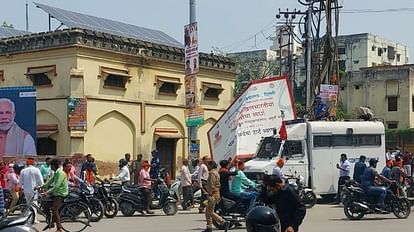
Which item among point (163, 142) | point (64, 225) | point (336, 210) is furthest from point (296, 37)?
point (64, 225)

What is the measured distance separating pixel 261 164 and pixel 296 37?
25551 mm

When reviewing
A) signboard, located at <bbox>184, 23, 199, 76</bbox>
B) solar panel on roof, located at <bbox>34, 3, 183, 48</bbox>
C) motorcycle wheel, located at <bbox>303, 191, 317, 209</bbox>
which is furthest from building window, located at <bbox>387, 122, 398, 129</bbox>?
signboard, located at <bbox>184, 23, 199, 76</bbox>

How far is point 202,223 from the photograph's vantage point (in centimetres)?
1750

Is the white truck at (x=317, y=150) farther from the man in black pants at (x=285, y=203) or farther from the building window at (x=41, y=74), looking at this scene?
the man in black pants at (x=285, y=203)

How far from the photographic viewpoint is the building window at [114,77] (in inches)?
1077

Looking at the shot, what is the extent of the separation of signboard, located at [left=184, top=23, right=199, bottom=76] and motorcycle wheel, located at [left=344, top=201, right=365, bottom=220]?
21.8 feet

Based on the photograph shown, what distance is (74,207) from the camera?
1627 cm

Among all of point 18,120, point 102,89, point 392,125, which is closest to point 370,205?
point 102,89

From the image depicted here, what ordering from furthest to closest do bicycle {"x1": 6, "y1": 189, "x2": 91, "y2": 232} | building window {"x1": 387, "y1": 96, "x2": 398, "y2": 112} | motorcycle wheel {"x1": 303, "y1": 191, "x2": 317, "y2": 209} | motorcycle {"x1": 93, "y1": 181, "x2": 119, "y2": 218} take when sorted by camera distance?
building window {"x1": 387, "y1": 96, "x2": 398, "y2": 112}, motorcycle wheel {"x1": 303, "y1": 191, "x2": 317, "y2": 209}, motorcycle {"x1": 93, "y1": 181, "x2": 119, "y2": 218}, bicycle {"x1": 6, "y1": 189, "x2": 91, "y2": 232}

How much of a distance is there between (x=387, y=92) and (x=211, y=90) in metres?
29.3

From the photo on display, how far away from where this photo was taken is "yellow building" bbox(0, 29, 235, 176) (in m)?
26.5

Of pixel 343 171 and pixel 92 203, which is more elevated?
pixel 343 171

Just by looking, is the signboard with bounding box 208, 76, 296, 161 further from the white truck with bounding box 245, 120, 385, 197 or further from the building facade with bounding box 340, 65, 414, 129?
the building facade with bounding box 340, 65, 414, 129

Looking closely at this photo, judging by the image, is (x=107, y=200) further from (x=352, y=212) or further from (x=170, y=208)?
(x=352, y=212)
